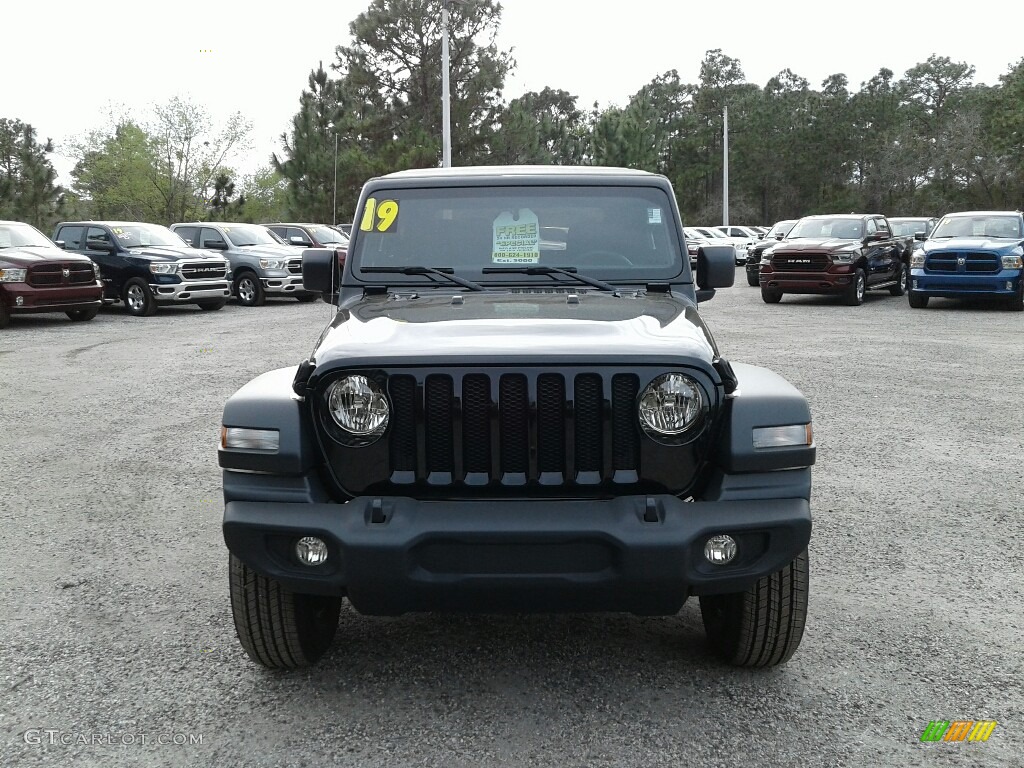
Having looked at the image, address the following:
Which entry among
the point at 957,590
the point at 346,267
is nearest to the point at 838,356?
the point at 957,590

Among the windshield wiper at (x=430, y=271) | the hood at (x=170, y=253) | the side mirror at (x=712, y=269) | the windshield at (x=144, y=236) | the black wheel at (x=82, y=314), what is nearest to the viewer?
the windshield wiper at (x=430, y=271)

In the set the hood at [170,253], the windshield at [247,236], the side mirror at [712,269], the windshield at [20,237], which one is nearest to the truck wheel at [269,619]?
the side mirror at [712,269]

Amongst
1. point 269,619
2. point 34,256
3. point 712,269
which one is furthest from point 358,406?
point 34,256

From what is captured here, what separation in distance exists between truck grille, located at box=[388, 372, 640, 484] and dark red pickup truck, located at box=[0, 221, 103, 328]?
1588cm

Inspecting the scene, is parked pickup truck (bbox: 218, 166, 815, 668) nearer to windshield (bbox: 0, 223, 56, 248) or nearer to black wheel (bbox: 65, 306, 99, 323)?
black wheel (bbox: 65, 306, 99, 323)

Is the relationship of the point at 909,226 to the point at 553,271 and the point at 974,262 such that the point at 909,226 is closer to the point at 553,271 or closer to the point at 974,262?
the point at 974,262

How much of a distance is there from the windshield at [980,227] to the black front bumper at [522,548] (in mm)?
18083

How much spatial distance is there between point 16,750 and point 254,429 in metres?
1.20

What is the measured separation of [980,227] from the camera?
19.6 metres

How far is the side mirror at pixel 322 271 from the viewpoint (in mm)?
4754

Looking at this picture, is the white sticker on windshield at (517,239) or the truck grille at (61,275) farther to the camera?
the truck grille at (61,275)

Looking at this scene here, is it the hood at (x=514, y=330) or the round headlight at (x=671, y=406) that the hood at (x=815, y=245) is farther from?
the round headlight at (x=671, y=406)

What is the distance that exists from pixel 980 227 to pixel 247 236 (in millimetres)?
15069

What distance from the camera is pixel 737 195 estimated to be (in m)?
82.9
